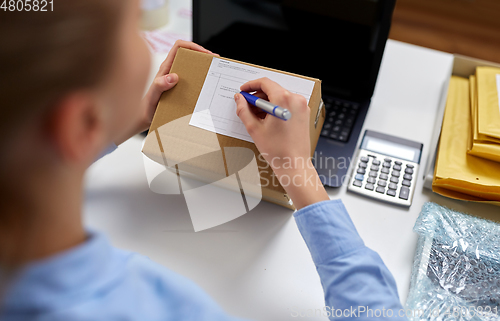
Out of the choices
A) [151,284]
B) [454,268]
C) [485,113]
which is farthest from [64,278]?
[485,113]

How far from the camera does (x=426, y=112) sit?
2.69ft

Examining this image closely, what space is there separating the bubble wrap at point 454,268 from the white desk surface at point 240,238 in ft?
0.10

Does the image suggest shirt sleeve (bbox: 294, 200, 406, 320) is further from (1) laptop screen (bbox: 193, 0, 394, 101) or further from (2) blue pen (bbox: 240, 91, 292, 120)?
(1) laptop screen (bbox: 193, 0, 394, 101)

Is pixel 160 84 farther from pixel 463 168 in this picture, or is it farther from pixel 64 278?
pixel 463 168

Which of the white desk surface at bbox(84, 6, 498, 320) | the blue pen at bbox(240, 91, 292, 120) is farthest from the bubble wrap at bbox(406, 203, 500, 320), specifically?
the blue pen at bbox(240, 91, 292, 120)

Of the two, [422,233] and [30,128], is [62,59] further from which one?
[422,233]

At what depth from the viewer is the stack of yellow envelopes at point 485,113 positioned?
2.11 ft

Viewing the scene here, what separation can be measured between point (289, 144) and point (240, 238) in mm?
179

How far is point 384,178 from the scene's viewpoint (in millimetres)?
667

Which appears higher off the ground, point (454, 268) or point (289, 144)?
point (289, 144)

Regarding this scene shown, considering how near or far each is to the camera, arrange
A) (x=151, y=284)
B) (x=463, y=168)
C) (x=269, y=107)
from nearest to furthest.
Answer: (x=151, y=284), (x=269, y=107), (x=463, y=168)

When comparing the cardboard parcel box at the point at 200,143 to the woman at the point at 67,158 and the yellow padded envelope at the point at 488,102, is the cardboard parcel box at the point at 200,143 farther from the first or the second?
the yellow padded envelope at the point at 488,102

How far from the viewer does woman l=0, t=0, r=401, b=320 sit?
9.8 inches

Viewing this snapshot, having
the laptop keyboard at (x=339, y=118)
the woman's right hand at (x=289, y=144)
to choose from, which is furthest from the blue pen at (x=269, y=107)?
the laptop keyboard at (x=339, y=118)
